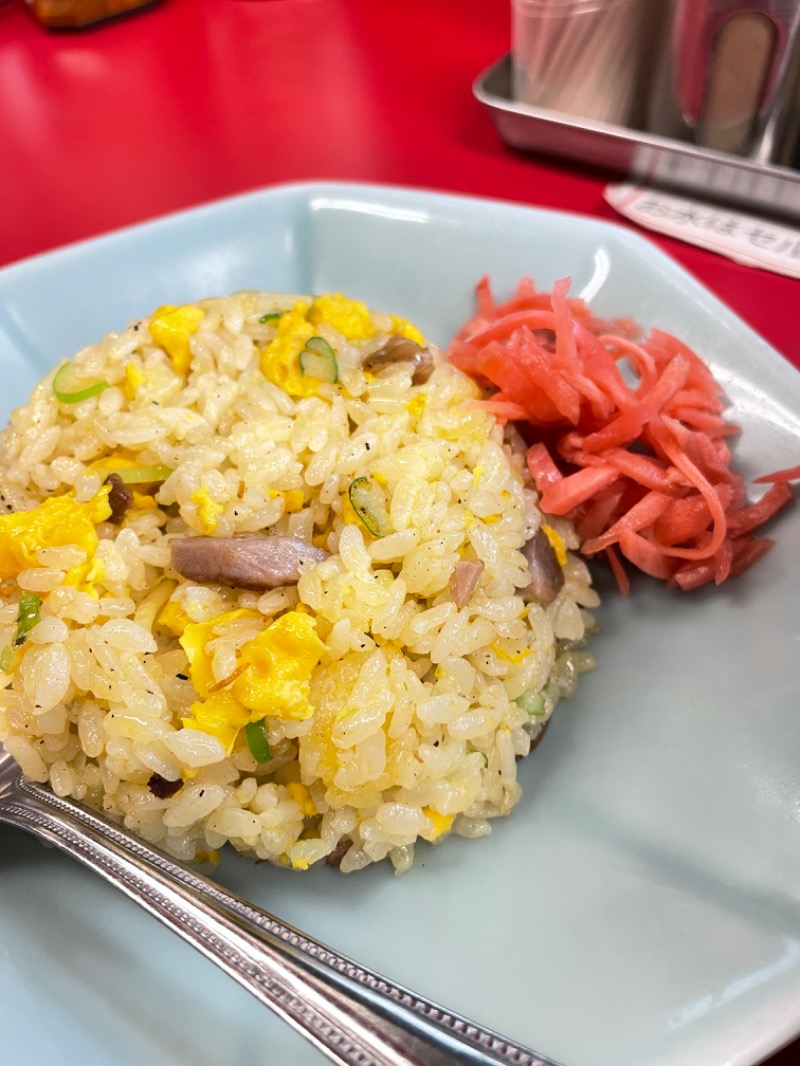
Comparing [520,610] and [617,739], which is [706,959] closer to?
[617,739]

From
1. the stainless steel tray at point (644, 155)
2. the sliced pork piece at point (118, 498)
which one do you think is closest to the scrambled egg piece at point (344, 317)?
the sliced pork piece at point (118, 498)

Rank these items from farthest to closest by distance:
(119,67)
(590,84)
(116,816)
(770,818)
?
(119,67) < (590,84) < (116,816) < (770,818)

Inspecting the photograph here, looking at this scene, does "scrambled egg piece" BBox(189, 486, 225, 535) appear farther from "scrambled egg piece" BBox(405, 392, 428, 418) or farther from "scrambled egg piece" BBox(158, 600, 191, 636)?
"scrambled egg piece" BBox(405, 392, 428, 418)

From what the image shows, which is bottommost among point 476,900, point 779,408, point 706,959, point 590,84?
point 476,900

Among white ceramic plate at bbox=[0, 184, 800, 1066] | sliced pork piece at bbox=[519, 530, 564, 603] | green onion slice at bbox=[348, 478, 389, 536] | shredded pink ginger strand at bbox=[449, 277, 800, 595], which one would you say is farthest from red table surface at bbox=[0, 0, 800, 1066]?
green onion slice at bbox=[348, 478, 389, 536]

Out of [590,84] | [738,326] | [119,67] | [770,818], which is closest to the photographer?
[770,818]

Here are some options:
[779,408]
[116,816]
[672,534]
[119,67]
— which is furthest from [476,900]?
[119,67]

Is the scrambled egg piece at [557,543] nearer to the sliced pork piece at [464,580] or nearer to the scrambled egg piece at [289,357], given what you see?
the sliced pork piece at [464,580]
